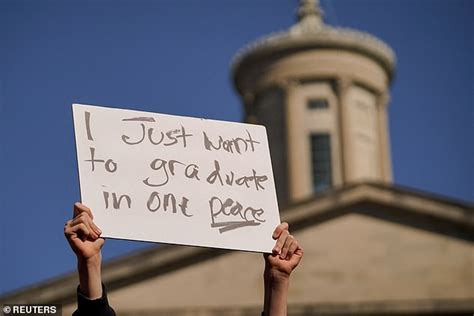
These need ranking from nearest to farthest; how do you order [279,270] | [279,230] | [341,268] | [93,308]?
[93,308]
[279,270]
[279,230]
[341,268]

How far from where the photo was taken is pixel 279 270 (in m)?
5.37

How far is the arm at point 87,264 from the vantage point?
5027mm

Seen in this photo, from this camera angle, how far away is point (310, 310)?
27.8 meters

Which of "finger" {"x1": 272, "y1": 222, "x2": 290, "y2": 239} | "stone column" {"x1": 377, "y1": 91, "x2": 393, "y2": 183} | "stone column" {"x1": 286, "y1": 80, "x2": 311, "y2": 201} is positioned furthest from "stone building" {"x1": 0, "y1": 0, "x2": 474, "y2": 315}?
"finger" {"x1": 272, "y1": 222, "x2": 290, "y2": 239}

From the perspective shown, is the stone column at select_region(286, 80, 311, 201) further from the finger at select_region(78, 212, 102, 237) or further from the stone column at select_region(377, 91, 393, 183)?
the finger at select_region(78, 212, 102, 237)

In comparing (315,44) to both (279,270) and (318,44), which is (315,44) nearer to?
(318,44)

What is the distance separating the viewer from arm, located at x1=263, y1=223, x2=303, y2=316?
5.29 metres

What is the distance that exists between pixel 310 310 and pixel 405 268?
8.76ft

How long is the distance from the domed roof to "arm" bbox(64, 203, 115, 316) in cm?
3232

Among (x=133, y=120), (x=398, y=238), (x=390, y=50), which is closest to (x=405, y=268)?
(x=398, y=238)

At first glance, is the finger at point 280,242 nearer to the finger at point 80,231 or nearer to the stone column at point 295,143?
the finger at point 80,231

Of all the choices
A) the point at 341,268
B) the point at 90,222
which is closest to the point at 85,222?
the point at 90,222

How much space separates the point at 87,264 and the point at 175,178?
63cm

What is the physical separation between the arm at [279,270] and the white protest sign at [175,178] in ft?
0.17
